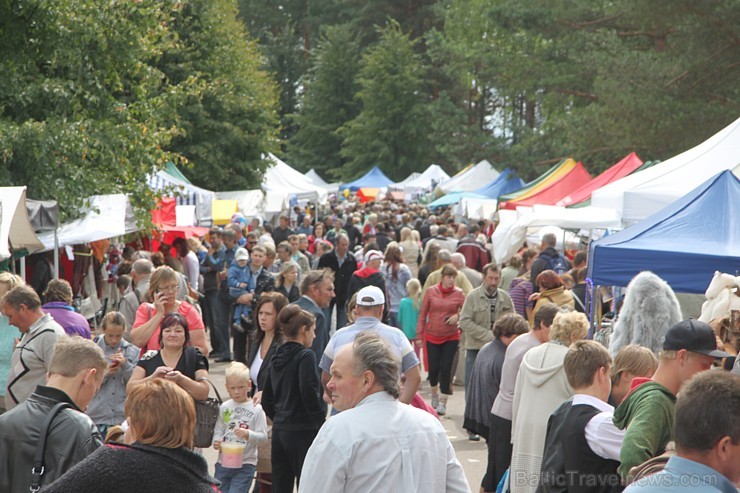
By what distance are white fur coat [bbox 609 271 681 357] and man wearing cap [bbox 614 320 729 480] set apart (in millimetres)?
2144

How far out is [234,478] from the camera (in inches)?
266

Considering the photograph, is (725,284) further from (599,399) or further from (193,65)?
(193,65)

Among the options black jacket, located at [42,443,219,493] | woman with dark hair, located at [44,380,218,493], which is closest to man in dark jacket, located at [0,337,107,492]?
woman with dark hair, located at [44,380,218,493]

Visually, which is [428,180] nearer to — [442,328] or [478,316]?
[442,328]

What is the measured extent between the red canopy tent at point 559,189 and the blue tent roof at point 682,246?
13.2 m

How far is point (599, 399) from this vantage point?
495cm

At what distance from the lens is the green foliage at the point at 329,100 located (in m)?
73.7

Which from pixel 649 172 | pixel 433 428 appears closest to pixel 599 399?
pixel 433 428

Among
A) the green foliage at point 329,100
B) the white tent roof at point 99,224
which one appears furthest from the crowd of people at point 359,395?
the green foliage at point 329,100

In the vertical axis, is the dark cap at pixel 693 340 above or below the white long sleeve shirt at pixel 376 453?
above

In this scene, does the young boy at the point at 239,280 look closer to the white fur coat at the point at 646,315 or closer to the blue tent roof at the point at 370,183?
the white fur coat at the point at 646,315

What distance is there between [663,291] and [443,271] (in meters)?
4.52

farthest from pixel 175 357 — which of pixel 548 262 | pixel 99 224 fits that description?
pixel 548 262

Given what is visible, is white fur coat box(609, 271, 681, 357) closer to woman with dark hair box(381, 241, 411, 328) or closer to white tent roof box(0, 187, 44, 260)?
white tent roof box(0, 187, 44, 260)
